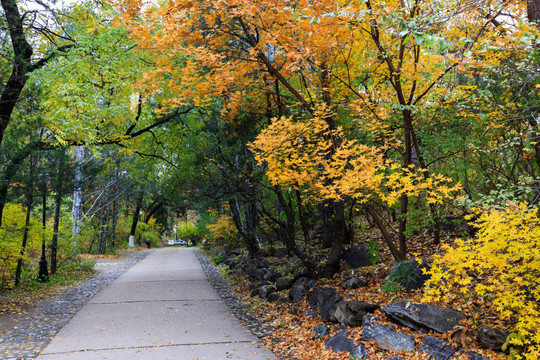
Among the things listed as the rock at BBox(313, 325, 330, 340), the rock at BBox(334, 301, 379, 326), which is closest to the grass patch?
the rock at BBox(313, 325, 330, 340)

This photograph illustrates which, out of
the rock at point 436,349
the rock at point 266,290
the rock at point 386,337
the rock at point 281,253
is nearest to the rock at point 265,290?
the rock at point 266,290

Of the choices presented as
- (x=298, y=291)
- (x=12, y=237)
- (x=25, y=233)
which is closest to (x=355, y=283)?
(x=298, y=291)

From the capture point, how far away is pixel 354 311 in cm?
529

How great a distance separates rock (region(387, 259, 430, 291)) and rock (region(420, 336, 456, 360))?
1.26 m

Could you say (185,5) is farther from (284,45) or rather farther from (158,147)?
(158,147)

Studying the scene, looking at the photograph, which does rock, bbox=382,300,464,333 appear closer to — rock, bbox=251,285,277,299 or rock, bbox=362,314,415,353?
rock, bbox=362,314,415,353

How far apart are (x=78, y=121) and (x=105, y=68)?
1.32 m

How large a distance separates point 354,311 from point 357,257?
2.51 m

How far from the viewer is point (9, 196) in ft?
26.4

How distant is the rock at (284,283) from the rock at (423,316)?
146 inches

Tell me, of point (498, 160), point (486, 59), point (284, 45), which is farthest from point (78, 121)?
point (498, 160)

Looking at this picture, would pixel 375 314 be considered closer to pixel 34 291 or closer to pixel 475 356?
pixel 475 356

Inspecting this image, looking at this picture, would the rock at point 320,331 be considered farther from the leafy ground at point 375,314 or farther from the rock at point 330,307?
the rock at point 330,307

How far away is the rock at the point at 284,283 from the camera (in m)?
8.39
